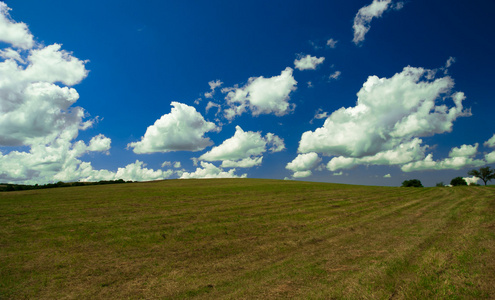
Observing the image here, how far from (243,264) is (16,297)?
816 centimetres

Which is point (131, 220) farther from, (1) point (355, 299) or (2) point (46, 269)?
(1) point (355, 299)

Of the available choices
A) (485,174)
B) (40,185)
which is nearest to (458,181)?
(485,174)

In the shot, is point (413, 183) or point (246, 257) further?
point (413, 183)

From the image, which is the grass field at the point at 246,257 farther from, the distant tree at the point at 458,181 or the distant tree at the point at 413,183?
the distant tree at the point at 458,181

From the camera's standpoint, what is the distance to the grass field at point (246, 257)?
25.9ft

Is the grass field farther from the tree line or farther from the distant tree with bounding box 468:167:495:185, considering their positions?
the distant tree with bounding box 468:167:495:185

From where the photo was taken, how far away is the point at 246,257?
1111cm

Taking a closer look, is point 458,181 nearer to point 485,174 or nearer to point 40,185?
point 485,174

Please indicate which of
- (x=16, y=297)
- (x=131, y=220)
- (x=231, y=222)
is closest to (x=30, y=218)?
(x=131, y=220)

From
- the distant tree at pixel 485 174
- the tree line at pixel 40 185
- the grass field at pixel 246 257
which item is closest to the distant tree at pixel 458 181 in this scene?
the distant tree at pixel 485 174

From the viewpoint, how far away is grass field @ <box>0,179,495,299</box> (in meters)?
7.89

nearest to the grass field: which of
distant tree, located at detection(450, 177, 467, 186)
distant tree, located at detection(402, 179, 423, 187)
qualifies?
distant tree, located at detection(402, 179, 423, 187)

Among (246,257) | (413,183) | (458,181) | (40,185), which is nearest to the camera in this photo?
(246,257)

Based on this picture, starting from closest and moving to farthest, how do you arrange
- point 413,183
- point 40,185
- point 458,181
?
point 40,185, point 413,183, point 458,181
